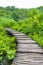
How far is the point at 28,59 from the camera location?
501cm

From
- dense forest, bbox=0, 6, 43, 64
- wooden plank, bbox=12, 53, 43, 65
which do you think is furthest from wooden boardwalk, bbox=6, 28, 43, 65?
dense forest, bbox=0, 6, 43, 64

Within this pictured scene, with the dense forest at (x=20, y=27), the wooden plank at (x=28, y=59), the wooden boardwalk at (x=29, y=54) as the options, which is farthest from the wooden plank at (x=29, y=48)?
the wooden plank at (x=28, y=59)

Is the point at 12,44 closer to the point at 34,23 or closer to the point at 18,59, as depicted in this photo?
the point at 18,59

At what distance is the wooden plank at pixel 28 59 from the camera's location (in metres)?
4.77

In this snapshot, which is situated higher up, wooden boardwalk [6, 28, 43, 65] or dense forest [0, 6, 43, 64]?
dense forest [0, 6, 43, 64]

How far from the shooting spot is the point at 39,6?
1317 cm

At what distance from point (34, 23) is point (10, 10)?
242 inches

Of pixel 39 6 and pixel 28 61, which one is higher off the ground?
pixel 39 6

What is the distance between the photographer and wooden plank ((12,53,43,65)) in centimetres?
477

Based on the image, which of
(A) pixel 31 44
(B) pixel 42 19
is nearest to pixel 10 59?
(A) pixel 31 44

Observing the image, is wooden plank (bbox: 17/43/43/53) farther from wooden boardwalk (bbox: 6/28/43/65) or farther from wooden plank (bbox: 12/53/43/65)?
wooden plank (bbox: 12/53/43/65)

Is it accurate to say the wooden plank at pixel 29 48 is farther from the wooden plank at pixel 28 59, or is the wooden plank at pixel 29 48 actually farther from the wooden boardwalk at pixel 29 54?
the wooden plank at pixel 28 59

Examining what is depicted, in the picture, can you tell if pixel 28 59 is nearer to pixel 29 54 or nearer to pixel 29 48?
pixel 29 54

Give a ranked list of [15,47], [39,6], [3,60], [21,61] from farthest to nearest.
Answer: [39,6] → [15,47] → [3,60] → [21,61]
